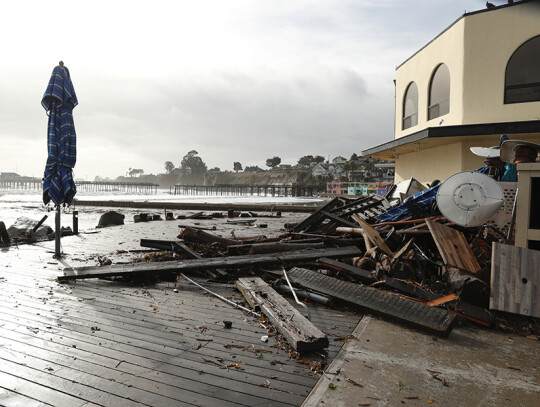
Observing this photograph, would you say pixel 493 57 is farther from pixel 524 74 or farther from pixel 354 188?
pixel 354 188

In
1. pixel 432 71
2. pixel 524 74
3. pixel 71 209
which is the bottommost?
pixel 71 209

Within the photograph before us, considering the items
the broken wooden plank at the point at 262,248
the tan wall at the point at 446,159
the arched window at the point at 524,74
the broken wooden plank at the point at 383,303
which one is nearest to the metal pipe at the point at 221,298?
the broken wooden plank at the point at 383,303

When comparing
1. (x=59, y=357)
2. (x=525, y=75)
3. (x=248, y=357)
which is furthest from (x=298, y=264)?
(x=525, y=75)

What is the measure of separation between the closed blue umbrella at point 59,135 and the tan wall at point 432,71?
12.9 m

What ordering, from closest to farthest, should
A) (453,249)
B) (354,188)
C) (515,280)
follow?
(515,280) < (453,249) < (354,188)

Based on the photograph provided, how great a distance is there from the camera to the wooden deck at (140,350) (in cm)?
239

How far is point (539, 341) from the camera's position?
341cm

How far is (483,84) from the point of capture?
500 inches

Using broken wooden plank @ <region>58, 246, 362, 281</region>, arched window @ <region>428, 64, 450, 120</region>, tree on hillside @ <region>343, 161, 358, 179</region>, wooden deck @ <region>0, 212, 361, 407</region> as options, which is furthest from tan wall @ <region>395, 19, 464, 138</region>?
tree on hillside @ <region>343, 161, 358, 179</region>

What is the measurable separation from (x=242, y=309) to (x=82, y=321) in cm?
175

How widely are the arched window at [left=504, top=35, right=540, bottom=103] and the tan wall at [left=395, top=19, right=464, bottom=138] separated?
1568 mm

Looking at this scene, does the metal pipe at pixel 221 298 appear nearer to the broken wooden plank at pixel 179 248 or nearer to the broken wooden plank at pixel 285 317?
the broken wooden plank at pixel 285 317

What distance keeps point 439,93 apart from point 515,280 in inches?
524

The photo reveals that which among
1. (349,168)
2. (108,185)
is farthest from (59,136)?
(108,185)
